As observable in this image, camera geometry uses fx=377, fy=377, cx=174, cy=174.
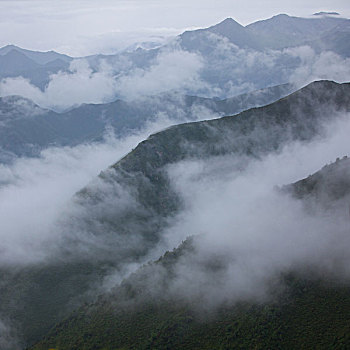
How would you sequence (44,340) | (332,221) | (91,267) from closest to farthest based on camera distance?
(44,340) < (332,221) < (91,267)

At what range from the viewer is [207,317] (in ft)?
367

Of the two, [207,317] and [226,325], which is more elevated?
[226,325]

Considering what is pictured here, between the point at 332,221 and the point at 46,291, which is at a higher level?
the point at 332,221

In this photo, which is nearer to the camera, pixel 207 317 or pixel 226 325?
pixel 226 325

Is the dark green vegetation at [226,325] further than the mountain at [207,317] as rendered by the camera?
No

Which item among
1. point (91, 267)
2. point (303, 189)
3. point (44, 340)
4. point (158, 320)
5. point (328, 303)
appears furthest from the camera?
point (91, 267)

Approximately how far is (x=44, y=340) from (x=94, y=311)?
1797 cm

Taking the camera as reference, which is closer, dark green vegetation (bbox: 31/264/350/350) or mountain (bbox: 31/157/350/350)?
dark green vegetation (bbox: 31/264/350/350)

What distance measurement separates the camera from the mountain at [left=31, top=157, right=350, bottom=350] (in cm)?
9544

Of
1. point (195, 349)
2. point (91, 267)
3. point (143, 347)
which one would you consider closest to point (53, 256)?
point (91, 267)

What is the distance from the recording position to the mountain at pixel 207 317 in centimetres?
9544

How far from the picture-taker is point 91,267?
172125 millimetres

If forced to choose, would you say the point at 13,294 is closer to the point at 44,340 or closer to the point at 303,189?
the point at 44,340

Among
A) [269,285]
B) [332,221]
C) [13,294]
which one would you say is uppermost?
[332,221]
